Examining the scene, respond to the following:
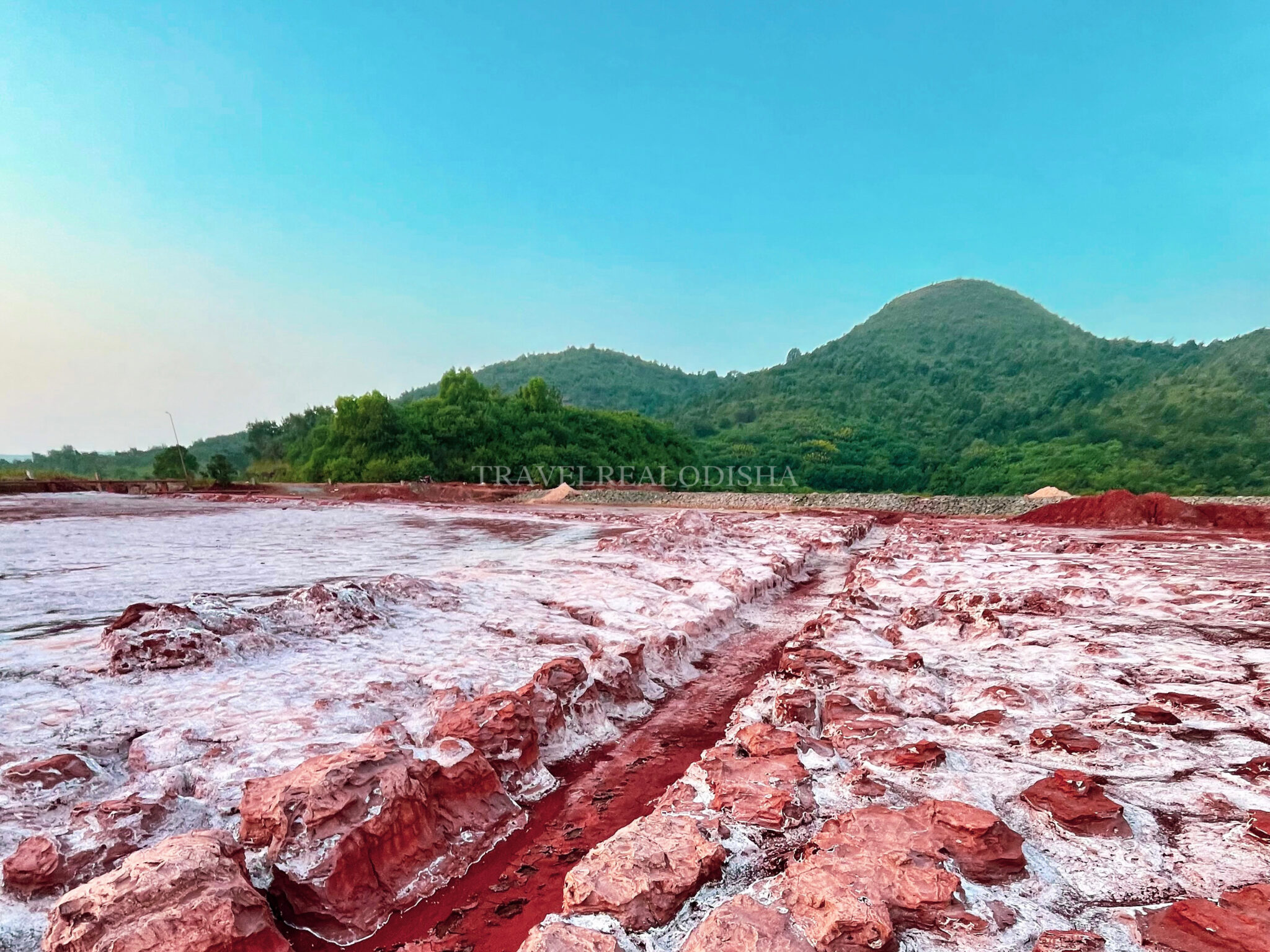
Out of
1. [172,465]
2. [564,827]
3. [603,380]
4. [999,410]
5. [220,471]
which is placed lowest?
[564,827]

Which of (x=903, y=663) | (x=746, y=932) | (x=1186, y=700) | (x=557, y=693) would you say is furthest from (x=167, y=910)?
(x=1186, y=700)

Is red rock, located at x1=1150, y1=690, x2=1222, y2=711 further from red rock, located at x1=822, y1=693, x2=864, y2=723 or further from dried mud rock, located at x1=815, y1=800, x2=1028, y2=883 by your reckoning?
dried mud rock, located at x1=815, y1=800, x2=1028, y2=883

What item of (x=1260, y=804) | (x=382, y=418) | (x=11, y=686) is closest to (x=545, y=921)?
(x=1260, y=804)

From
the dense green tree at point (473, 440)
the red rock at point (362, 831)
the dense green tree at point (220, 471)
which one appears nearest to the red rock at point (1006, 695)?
the red rock at point (362, 831)

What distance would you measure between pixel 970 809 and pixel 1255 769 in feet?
4.36

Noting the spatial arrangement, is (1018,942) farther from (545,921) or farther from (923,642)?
(923,642)

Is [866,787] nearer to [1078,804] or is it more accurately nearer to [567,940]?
[1078,804]

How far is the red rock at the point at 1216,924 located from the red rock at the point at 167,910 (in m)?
2.26

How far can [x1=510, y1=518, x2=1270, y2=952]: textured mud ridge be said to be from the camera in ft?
5.16

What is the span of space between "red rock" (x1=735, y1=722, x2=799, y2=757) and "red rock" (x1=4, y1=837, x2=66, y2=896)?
7.82ft

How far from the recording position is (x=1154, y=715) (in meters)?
2.86

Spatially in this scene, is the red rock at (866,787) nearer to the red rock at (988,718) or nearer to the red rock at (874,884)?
the red rock at (874,884)

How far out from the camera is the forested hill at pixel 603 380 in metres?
96.2

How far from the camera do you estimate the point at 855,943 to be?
149cm
